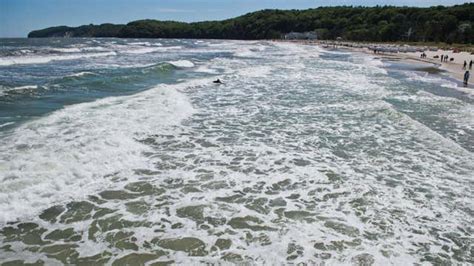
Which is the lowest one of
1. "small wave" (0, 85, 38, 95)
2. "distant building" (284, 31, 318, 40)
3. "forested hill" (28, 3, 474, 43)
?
"distant building" (284, 31, 318, 40)

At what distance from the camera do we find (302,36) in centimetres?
17350

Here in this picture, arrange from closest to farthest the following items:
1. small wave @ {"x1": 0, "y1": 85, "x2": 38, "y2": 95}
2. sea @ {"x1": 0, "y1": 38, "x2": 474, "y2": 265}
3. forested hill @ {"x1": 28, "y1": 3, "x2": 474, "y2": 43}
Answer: sea @ {"x1": 0, "y1": 38, "x2": 474, "y2": 265} < small wave @ {"x1": 0, "y1": 85, "x2": 38, "y2": 95} < forested hill @ {"x1": 28, "y1": 3, "x2": 474, "y2": 43}

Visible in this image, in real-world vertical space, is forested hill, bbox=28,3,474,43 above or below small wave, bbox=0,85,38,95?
above

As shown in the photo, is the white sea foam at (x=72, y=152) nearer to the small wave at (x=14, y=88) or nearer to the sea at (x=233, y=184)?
the sea at (x=233, y=184)

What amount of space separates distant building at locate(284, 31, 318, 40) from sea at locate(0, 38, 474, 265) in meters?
156

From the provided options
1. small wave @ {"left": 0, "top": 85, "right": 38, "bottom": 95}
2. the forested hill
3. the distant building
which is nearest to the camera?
small wave @ {"left": 0, "top": 85, "right": 38, "bottom": 95}

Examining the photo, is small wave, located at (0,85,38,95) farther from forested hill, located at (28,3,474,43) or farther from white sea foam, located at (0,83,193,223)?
forested hill, located at (28,3,474,43)

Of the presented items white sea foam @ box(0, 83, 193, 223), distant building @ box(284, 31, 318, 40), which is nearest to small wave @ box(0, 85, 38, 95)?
white sea foam @ box(0, 83, 193, 223)

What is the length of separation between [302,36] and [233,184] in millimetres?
172050

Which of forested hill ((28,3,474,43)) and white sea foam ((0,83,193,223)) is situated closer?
white sea foam ((0,83,193,223))

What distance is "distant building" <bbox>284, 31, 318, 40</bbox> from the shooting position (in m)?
168

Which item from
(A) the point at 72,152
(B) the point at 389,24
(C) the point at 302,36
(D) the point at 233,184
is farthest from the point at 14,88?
(C) the point at 302,36

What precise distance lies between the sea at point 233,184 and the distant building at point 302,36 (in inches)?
6127

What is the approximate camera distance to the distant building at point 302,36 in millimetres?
168400
